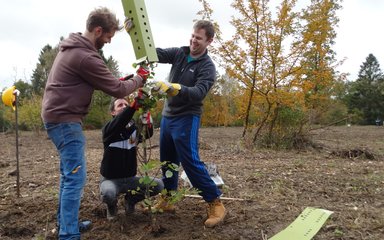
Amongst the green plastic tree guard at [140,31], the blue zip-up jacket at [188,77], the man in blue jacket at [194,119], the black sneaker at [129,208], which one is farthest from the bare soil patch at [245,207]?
the green plastic tree guard at [140,31]

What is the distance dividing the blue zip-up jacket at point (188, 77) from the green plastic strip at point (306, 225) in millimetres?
1295

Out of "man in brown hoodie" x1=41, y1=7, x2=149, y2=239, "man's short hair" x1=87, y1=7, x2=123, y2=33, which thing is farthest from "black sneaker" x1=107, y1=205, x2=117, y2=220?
"man's short hair" x1=87, y1=7, x2=123, y2=33

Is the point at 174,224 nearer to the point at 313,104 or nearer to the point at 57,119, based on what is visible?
the point at 57,119

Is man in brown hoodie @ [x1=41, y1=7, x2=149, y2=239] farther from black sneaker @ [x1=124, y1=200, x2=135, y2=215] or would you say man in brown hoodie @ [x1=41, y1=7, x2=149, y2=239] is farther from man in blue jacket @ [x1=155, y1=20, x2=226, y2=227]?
black sneaker @ [x1=124, y1=200, x2=135, y2=215]

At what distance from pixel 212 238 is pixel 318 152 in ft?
23.9

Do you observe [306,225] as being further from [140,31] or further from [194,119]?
[140,31]

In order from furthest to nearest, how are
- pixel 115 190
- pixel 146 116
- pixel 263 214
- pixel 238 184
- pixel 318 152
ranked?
1. pixel 318 152
2. pixel 238 184
3. pixel 263 214
4. pixel 115 190
5. pixel 146 116

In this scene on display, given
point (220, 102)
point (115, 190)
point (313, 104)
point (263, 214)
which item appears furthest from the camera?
point (220, 102)

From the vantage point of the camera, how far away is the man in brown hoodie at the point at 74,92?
8.67 ft

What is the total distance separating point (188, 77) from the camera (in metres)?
3.39

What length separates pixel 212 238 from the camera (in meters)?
2.95

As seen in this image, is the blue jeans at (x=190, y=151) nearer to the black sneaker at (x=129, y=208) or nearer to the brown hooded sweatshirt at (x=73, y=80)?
the black sneaker at (x=129, y=208)

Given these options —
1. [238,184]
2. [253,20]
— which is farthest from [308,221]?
[253,20]

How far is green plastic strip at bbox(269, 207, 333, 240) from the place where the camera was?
296 cm
